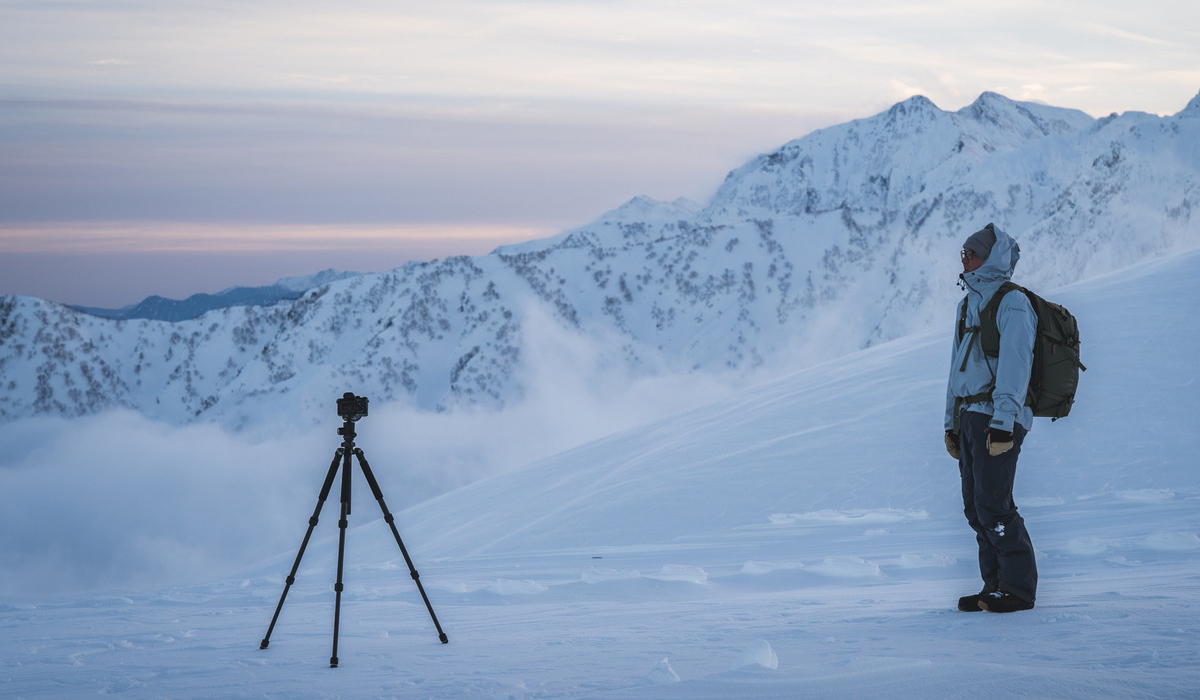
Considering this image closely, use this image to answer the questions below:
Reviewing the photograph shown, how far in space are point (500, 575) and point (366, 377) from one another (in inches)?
2365

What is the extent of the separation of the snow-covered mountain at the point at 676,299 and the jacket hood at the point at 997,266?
5571 centimetres

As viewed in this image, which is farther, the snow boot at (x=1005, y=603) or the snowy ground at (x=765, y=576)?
the snow boot at (x=1005, y=603)

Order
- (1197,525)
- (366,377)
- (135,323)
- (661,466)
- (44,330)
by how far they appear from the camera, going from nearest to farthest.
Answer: (1197,525), (661,466), (366,377), (44,330), (135,323)

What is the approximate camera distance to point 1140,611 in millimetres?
4516

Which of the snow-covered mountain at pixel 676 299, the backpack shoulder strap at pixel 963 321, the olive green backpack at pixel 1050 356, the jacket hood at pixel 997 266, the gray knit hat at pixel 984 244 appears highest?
the snow-covered mountain at pixel 676 299

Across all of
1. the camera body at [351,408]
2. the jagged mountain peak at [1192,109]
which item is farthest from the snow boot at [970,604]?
the jagged mountain peak at [1192,109]

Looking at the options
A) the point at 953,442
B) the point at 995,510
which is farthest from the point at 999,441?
the point at 953,442

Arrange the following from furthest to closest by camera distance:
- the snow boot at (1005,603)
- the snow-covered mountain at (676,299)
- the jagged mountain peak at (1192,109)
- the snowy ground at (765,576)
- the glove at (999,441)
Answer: the jagged mountain peak at (1192,109) → the snow-covered mountain at (676,299) → the snow boot at (1005,603) → the glove at (999,441) → the snowy ground at (765,576)

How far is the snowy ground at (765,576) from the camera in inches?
159

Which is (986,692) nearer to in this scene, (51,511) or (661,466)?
(661,466)

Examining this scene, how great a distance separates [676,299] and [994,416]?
6619 cm

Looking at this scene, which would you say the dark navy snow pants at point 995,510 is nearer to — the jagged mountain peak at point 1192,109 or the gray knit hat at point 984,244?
the gray knit hat at point 984,244

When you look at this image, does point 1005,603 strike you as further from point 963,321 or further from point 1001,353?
point 963,321

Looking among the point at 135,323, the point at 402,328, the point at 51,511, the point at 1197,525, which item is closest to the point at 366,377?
the point at 402,328
